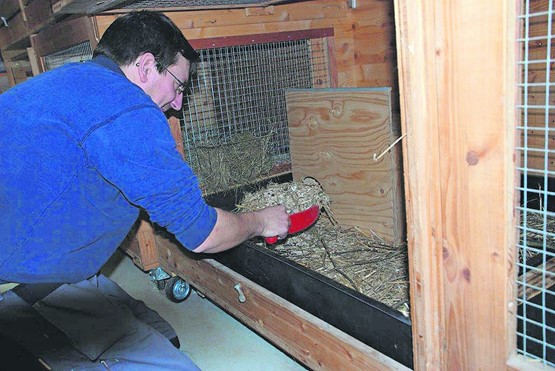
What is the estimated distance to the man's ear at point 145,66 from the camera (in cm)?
146

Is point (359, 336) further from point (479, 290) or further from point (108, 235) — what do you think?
point (108, 235)

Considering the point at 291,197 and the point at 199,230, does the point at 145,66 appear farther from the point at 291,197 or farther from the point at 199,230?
the point at 291,197

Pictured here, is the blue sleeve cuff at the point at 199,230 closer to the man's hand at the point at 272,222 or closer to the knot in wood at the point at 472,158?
the man's hand at the point at 272,222

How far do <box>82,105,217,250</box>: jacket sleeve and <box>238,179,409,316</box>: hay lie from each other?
0.77 m

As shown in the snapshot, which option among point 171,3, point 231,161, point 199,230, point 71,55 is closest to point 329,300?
point 199,230

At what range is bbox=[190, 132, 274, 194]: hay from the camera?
245 cm

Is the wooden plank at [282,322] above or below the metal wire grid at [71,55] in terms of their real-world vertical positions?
below

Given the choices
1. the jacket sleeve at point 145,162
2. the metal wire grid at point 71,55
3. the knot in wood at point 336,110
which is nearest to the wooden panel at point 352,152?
the knot in wood at point 336,110

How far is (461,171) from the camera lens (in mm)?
903

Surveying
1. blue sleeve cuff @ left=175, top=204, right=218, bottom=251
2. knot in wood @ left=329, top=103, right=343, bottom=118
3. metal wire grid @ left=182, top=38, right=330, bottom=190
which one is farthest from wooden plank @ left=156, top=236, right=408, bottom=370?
knot in wood @ left=329, top=103, right=343, bottom=118

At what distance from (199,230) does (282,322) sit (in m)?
0.50

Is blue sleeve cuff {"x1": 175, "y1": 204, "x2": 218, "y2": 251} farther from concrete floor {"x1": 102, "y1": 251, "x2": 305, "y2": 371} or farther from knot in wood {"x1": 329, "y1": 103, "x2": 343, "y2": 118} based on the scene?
knot in wood {"x1": 329, "y1": 103, "x2": 343, "y2": 118}

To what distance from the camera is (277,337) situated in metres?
1.67

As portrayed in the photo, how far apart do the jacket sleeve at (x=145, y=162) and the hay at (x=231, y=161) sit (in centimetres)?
120
